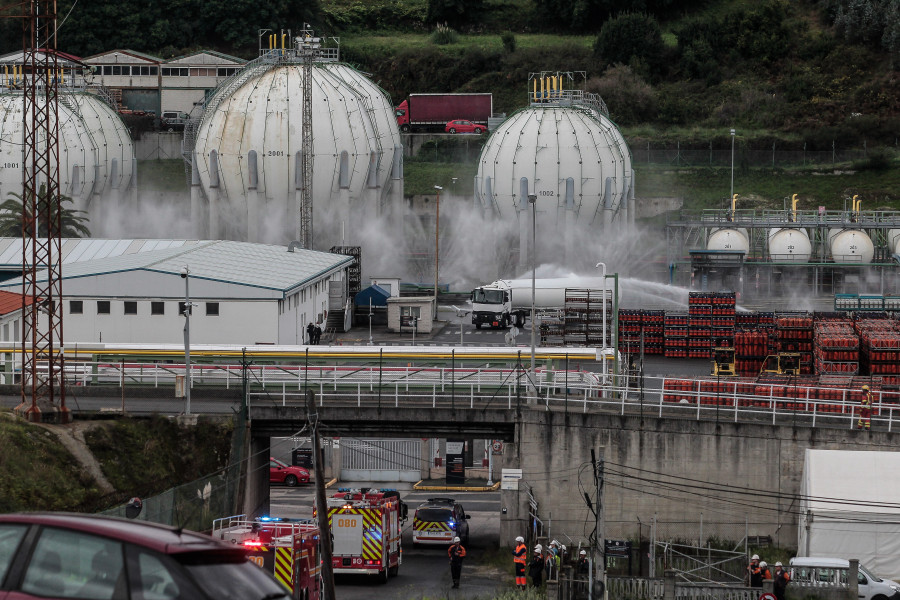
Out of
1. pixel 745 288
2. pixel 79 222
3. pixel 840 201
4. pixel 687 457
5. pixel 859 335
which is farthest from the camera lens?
pixel 840 201

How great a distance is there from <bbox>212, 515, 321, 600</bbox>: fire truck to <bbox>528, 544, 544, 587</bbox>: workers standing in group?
5387 mm

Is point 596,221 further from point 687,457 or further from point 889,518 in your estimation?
point 889,518

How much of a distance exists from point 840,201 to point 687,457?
245 ft

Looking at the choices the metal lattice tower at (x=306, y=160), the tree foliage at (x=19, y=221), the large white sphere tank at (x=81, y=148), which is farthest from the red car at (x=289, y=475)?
the large white sphere tank at (x=81, y=148)

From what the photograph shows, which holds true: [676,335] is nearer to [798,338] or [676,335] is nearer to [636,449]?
[798,338]

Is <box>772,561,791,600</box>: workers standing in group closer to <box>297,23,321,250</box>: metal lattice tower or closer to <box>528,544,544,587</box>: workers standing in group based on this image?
→ <box>528,544,544,587</box>: workers standing in group

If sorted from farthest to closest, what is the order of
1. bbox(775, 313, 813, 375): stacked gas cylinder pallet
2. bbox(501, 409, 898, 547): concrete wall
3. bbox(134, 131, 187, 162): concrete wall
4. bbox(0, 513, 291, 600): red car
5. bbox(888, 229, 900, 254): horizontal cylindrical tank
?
bbox(134, 131, 187, 162): concrete wall < bbox(888, 229, 900, 254): horizontal cylindrical tank < bbox(775, 313, 813, 375): stacked gas cylinder pallet < bbox(501, 409, 898, 547): concrete wall < bbox(0, 513, 291, 600): red car

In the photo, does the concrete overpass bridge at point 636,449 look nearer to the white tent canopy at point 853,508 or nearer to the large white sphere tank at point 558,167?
the white tent canopy at point 853,508

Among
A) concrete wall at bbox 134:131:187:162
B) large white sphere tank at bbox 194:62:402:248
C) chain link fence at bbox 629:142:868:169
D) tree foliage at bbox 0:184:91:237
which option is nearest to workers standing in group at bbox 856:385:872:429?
large white sphere tank at bbox 194:62:402:248

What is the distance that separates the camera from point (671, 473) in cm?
4112

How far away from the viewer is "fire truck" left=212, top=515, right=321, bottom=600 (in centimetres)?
3039

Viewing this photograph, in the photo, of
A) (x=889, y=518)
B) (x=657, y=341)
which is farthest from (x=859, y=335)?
→ (x=889, y=518)

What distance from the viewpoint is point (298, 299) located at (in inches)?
2473

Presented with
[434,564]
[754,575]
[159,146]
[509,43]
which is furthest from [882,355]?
[509,43]
